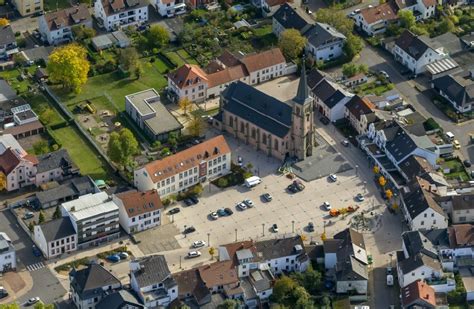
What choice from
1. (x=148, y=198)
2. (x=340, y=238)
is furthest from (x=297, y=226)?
(x=148, y=198)

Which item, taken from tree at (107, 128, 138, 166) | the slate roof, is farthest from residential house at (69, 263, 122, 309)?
tree at (107, 128, 138, 166)

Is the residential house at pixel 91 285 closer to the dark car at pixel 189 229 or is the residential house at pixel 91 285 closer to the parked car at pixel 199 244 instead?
the parked car at pixel 199 244

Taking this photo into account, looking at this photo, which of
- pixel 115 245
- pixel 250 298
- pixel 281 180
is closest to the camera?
pixel 250 298

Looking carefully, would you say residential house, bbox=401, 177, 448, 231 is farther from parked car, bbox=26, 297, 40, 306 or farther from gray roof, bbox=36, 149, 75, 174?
parked car, bbox=26, 297, 40, 306

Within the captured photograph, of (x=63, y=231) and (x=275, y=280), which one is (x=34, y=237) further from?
(x=275, y=280)

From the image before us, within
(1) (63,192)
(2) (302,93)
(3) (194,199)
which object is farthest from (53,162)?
(2) (302,93)

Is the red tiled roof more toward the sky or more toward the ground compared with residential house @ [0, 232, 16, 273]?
more toward the sky

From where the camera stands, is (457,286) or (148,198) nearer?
(457,286)
